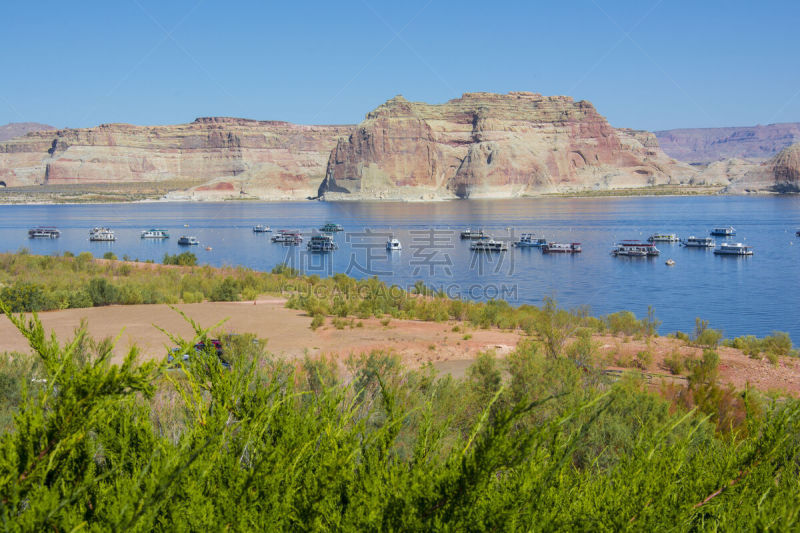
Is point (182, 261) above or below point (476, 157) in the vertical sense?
below

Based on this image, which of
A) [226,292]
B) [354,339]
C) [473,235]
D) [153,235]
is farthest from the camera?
[153,235]

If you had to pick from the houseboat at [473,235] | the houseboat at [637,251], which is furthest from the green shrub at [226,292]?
the houseboat at [473,235]

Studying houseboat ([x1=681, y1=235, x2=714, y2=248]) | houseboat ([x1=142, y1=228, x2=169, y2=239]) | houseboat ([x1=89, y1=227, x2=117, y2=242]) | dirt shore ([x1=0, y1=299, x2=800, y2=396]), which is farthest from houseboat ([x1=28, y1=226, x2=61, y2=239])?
houseboat ([x1=681, y1=235, x2=714, y2=248])

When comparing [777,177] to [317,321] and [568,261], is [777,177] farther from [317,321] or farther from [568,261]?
[317,321]

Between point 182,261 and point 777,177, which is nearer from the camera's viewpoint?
point 182,261

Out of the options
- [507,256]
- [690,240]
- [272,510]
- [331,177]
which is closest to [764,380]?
[272,510]

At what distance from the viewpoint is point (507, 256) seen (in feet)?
175

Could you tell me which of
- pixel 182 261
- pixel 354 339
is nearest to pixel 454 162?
pixel 182 261

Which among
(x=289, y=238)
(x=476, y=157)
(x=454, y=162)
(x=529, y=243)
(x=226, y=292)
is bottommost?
(x=226, y=292)

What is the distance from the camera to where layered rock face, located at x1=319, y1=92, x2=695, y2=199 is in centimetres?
16312

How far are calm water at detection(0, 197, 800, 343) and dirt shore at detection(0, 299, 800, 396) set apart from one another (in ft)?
37.6

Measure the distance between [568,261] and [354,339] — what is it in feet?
115

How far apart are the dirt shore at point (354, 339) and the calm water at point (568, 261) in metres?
11.5

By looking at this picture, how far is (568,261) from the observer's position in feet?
164
